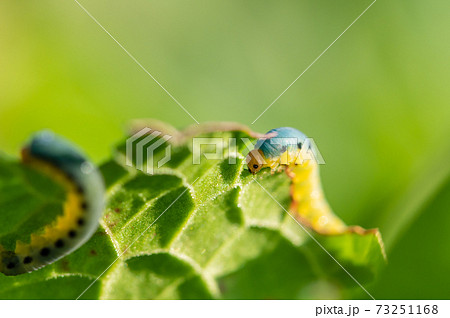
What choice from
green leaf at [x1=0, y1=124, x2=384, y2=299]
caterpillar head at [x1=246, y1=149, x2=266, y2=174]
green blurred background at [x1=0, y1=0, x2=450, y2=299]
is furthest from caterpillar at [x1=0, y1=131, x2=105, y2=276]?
green blurred background at [x1=0, y1=0, x2=450, y2=299]

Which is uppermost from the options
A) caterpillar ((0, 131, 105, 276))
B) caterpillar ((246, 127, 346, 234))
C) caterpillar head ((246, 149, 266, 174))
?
caterpillar ((0, 131, 105, 276))

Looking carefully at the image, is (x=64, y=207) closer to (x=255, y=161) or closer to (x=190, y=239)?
(x=190, y=239)

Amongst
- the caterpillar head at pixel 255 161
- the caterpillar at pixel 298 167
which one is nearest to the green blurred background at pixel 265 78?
the caterpillar at pixel 298 167

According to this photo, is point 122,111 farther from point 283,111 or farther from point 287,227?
point 287,227

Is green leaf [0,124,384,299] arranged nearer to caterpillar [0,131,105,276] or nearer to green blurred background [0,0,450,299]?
caterpillar [0,131,105,276]

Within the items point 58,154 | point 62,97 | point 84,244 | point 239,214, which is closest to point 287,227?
point 239,214

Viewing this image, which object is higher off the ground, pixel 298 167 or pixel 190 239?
pixel 190 239

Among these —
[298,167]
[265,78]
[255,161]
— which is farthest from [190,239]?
[265,78]

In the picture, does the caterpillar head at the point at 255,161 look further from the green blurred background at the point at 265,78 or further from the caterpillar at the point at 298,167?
the green blurred background at the point at 265,78
